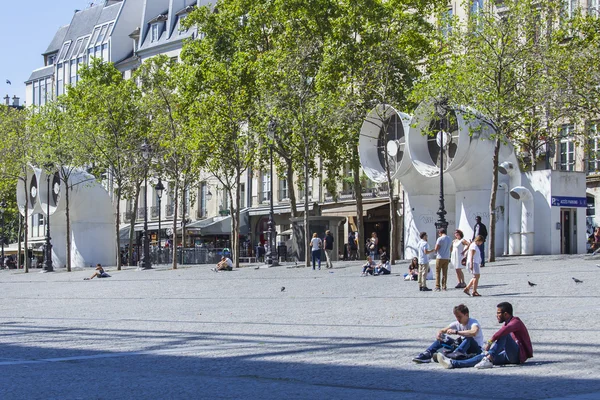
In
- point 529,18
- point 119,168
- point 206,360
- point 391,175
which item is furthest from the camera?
point 119,168

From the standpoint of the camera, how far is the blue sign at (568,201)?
3800 cm

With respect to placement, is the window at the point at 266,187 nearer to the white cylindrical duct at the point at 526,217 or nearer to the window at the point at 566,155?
the window at the point at 566,155

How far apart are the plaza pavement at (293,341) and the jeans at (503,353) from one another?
135 millimetres

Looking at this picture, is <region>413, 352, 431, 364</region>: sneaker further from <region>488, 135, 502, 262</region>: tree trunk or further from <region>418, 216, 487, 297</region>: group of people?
<region>488, 135, 502, 262</region>: tree trunk

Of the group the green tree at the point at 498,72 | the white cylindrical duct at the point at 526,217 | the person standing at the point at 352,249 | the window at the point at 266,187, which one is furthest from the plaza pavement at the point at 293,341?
the window at the point at 266,187

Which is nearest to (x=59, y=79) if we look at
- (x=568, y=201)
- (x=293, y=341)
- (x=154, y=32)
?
(x=154, y=32)

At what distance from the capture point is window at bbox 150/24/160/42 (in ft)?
280

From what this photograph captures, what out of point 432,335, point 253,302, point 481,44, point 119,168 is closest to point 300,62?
point 481,44

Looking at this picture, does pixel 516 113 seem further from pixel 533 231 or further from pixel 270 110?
pixel 270 110

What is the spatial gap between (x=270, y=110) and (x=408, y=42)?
725 centimetres

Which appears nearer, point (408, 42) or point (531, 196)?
point (531, 196)

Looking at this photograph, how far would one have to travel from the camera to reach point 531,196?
38.3m

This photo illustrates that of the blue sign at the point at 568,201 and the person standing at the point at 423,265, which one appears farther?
the blue sign at the point at 568,201

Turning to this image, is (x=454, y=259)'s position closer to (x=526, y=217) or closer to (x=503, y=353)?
(x=503, y=353)
